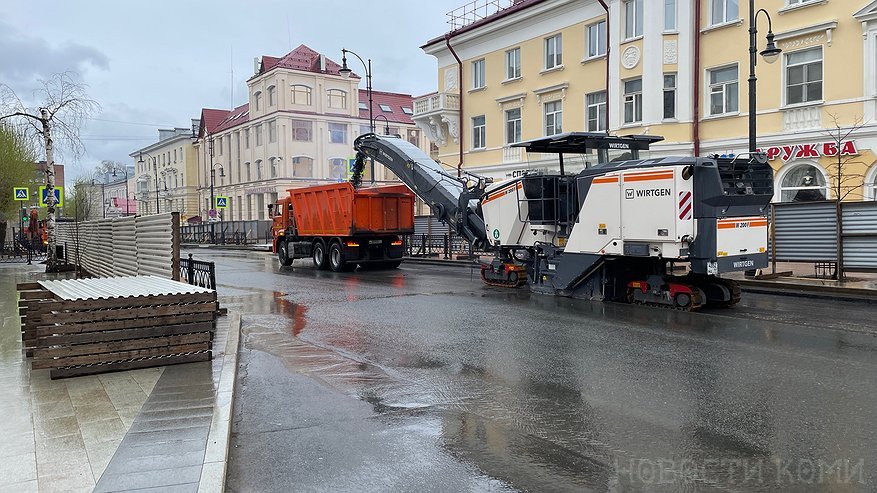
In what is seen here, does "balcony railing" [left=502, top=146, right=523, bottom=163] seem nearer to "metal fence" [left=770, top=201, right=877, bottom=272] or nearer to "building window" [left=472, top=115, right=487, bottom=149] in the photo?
"building window" [left=472, top=115, right=487, bottom=149]

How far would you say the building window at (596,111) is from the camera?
25422 millimetres

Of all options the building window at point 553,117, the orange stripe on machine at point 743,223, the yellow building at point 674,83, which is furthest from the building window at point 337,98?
the orange stripe on machine at point 743,223

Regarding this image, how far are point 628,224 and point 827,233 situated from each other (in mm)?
6719

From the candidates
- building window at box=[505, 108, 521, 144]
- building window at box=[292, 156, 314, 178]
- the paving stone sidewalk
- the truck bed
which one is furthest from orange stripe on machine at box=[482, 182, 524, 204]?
building window at box=[292, 156, 314, 178]

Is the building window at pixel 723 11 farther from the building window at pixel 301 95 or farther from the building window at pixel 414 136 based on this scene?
the building window at pixel 414 136

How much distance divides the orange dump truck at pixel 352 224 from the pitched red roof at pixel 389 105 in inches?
1712

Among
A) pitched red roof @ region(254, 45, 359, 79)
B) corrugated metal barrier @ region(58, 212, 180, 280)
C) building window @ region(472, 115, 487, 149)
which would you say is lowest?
corrugated metal barrier @ region(58, 212, 180, 280)

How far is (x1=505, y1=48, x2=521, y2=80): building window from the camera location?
28.8 m

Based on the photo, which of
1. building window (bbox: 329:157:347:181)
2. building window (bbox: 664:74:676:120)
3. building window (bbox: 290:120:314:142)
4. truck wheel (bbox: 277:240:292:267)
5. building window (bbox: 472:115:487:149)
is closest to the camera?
building window (bbox: 664:74:676:120)

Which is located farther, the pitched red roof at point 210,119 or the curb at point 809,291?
the pitched red roof at point 210,119

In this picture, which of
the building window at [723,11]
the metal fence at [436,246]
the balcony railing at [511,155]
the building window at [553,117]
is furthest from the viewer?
the balcony railing at [511,155]

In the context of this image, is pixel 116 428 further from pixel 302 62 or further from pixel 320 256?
pixel 302 62

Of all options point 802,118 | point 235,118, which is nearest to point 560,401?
point 802,118

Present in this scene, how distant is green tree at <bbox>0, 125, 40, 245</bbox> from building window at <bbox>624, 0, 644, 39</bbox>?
27.3 meters
